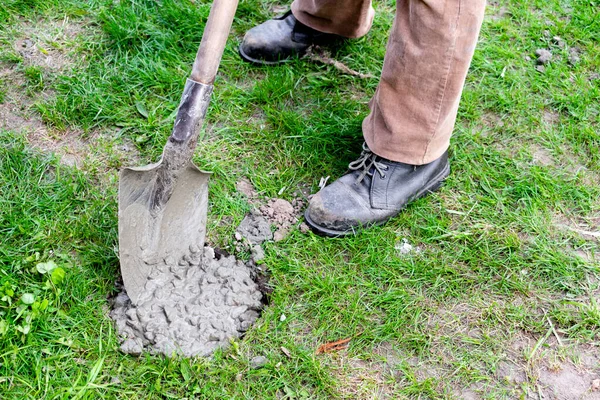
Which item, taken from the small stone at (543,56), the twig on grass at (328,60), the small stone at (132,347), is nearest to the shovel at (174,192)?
the small stone at (132,347)

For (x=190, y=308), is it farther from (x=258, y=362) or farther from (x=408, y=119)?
(x=408, y=119)

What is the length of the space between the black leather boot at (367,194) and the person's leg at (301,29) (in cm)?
80

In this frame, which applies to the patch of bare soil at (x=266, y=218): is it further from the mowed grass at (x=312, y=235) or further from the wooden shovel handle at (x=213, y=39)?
the wooden shovel handle at (x=213, y=39)

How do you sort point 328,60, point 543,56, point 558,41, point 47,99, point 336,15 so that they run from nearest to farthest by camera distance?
point 47,99 < point 336,15 < point 328,60 < point 543,56 < point 558,41

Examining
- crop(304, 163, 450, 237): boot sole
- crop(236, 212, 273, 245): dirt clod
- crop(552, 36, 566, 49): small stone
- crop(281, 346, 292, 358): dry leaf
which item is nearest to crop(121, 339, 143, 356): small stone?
crop(281, 346, 292, 358): dry leaf

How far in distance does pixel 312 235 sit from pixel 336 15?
3.86 feet

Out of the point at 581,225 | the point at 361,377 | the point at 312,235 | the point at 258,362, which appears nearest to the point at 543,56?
the point at 581,225

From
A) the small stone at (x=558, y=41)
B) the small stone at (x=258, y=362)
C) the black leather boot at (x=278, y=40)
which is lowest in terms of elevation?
the small stone at (x=258, y=362)

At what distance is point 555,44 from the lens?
132 inches

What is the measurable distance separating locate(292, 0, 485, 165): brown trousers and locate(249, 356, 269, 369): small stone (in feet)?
3.08

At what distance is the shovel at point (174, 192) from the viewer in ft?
6.54

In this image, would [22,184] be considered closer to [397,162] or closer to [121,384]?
[121,384]

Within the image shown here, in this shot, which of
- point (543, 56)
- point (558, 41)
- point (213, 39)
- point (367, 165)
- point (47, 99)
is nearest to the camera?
point (213, 39)

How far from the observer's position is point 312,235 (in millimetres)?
2445
